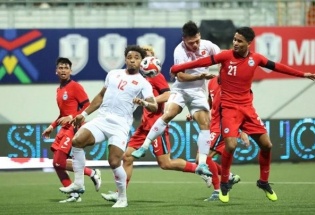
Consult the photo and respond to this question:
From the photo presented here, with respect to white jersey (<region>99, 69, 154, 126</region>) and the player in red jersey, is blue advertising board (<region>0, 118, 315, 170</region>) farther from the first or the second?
the player in red jersey

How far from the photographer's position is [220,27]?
925 inches

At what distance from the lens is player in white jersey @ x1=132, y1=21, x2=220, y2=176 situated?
47.0 ft

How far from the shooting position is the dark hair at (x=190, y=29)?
14152 millimetres

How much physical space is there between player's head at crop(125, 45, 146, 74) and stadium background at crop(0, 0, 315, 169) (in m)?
7.77

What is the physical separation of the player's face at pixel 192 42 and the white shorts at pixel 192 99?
636 mm

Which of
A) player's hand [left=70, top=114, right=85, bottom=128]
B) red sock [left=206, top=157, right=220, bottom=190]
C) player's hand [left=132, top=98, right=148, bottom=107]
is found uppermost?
player's hand [left=132, top=98, right=148, bottom=107]

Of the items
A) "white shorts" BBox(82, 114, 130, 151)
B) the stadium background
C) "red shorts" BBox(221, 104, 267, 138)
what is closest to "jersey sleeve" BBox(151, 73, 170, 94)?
"red shorts" BBox(221, 104, 267, 138)

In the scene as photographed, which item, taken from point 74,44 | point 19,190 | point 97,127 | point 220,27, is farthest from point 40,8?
point 97,127

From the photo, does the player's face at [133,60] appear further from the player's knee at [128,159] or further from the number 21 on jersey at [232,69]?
the player's knee at [128,159]

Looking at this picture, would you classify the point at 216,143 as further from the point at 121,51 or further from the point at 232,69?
the point at 121,51

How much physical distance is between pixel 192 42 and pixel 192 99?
33.5 inches

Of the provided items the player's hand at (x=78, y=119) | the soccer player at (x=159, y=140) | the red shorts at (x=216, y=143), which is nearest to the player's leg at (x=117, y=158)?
the player's hand at (x=78, y=119)

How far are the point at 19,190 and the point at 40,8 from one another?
29.1 ft

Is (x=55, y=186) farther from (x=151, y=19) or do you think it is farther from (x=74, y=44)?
(x=151, y=19)
